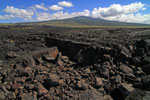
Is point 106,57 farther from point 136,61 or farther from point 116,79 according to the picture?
point 136,61

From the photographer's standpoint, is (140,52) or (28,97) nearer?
(28,97)

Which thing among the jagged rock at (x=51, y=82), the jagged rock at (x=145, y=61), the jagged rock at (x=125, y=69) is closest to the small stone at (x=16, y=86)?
the jagged rock at (x=51, y=82)

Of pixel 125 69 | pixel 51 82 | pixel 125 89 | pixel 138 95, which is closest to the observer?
pixel 138 95

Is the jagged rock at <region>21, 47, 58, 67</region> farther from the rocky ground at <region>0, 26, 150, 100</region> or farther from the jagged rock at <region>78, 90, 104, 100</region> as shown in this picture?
the jagged rock at <region>78, 90, 104, 100</region>

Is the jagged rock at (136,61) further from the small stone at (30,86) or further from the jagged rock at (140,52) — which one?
the small stone at (30,86)

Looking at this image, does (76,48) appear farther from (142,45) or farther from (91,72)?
(142,45)

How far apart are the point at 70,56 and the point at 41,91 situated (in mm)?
4735

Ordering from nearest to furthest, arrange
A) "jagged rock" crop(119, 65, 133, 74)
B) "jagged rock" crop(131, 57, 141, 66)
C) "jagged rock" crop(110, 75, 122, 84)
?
"jagged rock" crop(110, 75, 122, 84), "jagged rock" crop(119, 65, 133, 74), "jagged rock" crop(131, 57, 141, 66)

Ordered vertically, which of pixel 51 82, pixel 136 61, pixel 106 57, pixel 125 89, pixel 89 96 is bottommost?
pixel 89 96

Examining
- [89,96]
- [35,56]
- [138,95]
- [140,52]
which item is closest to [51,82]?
[89,96]

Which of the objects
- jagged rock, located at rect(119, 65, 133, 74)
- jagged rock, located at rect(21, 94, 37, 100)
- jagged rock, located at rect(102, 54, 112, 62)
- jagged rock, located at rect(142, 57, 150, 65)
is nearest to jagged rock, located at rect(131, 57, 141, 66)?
jagged rock, located at rect(142, 57, 150, 65)

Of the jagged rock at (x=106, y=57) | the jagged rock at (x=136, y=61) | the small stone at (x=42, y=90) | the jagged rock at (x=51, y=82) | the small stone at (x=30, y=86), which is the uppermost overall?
the jagged rock at (x=106, y=57)

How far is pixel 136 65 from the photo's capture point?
6.27 m

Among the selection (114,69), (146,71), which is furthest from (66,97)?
(146,71)
